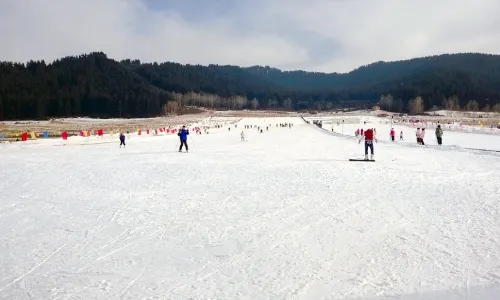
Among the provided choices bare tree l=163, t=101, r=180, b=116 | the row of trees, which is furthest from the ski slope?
the row of trees

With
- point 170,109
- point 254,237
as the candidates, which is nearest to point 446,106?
point 170,109

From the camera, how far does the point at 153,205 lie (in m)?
9.57

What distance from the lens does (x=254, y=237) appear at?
700 cm

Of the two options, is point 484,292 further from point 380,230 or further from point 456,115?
point 456,115

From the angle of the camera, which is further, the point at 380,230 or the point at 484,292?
the point at 380,230

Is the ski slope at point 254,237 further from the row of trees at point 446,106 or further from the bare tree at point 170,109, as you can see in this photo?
the row of trees at point 446,106

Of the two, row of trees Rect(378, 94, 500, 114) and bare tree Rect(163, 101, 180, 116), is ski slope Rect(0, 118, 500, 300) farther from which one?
row of trees Rect(378, 94, 500, 114)

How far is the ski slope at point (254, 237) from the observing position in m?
5.09

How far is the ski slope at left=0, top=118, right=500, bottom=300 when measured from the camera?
509 centimetres

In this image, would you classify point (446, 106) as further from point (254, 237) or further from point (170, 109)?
point (254, 237)

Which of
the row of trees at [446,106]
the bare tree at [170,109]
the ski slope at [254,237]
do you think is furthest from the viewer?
the row of trees at [446,106]

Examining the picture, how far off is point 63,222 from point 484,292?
7.69 metres

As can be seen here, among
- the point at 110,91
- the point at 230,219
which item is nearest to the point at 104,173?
the point at 230,219

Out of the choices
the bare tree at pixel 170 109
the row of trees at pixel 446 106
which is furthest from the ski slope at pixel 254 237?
the row of trees at pixel 446 106
